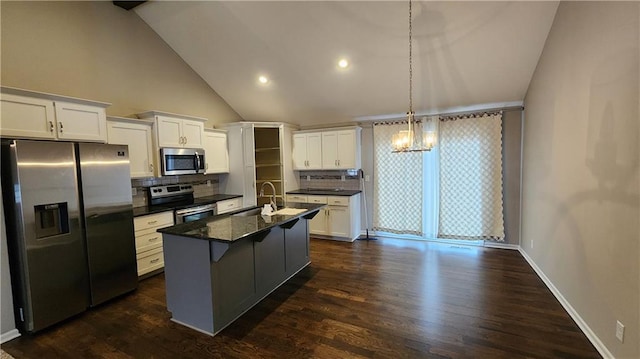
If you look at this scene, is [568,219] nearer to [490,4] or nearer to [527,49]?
[527,49]

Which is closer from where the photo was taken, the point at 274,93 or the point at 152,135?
the point at 152,135

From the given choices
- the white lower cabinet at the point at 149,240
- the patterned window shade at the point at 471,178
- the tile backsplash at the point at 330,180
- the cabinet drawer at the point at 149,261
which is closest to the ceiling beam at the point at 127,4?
the white lower cabinet at the point at 149,240

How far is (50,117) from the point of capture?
2639mm

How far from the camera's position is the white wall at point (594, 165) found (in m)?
1.79

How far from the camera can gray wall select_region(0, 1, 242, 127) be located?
2871mm

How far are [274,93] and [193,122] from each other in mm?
1451

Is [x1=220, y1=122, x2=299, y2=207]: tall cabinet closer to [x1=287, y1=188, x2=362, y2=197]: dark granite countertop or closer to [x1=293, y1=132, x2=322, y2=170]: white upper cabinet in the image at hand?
[x1=293, y1=132, x2=322, y2=170]: white upper cabinet

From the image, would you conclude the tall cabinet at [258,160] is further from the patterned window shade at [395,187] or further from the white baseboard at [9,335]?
the white baseboard at [9,335]

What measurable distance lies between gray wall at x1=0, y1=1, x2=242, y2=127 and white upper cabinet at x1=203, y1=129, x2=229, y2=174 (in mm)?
487

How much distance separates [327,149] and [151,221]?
10.4 feet

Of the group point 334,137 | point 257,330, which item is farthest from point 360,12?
point 257,330

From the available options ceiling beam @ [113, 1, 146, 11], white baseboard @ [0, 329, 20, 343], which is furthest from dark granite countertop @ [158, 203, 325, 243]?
ceiling beam @ [113, 1, 146, 11]

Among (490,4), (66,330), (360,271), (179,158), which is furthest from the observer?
(179,158)

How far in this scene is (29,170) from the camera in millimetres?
2387
